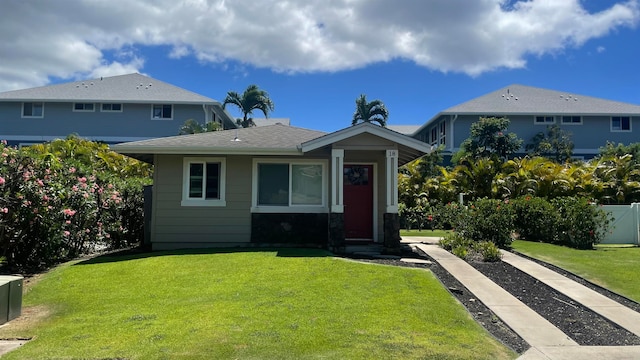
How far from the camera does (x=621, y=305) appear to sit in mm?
7000

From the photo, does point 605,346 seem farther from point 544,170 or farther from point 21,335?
point 544,170

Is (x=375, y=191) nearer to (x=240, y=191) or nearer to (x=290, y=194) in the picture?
(x=290, y=194)

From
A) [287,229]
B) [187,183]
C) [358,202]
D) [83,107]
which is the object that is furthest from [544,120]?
[83,107]

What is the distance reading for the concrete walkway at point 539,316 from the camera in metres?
5.10

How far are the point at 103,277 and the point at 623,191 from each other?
19.8 meters

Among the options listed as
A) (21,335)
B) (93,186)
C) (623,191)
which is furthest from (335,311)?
(623,191)

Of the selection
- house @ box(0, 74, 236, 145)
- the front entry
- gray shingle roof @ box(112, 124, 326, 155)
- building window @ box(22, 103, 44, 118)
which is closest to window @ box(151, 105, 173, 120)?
house @ box(0, 74, 236, 145)

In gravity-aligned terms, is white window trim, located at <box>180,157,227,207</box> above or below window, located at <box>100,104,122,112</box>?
below

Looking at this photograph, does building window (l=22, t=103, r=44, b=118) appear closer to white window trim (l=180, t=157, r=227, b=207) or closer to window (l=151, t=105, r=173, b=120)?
window (l=151, t=105, r=173, b=120)

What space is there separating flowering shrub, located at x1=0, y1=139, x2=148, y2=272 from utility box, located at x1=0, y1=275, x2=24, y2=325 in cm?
272

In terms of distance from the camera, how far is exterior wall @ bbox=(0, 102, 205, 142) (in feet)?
94.1

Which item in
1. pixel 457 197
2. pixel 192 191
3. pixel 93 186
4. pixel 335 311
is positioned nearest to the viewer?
pixel 335 311

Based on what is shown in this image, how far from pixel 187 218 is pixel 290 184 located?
3.03 meters

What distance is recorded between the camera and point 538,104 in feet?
101
